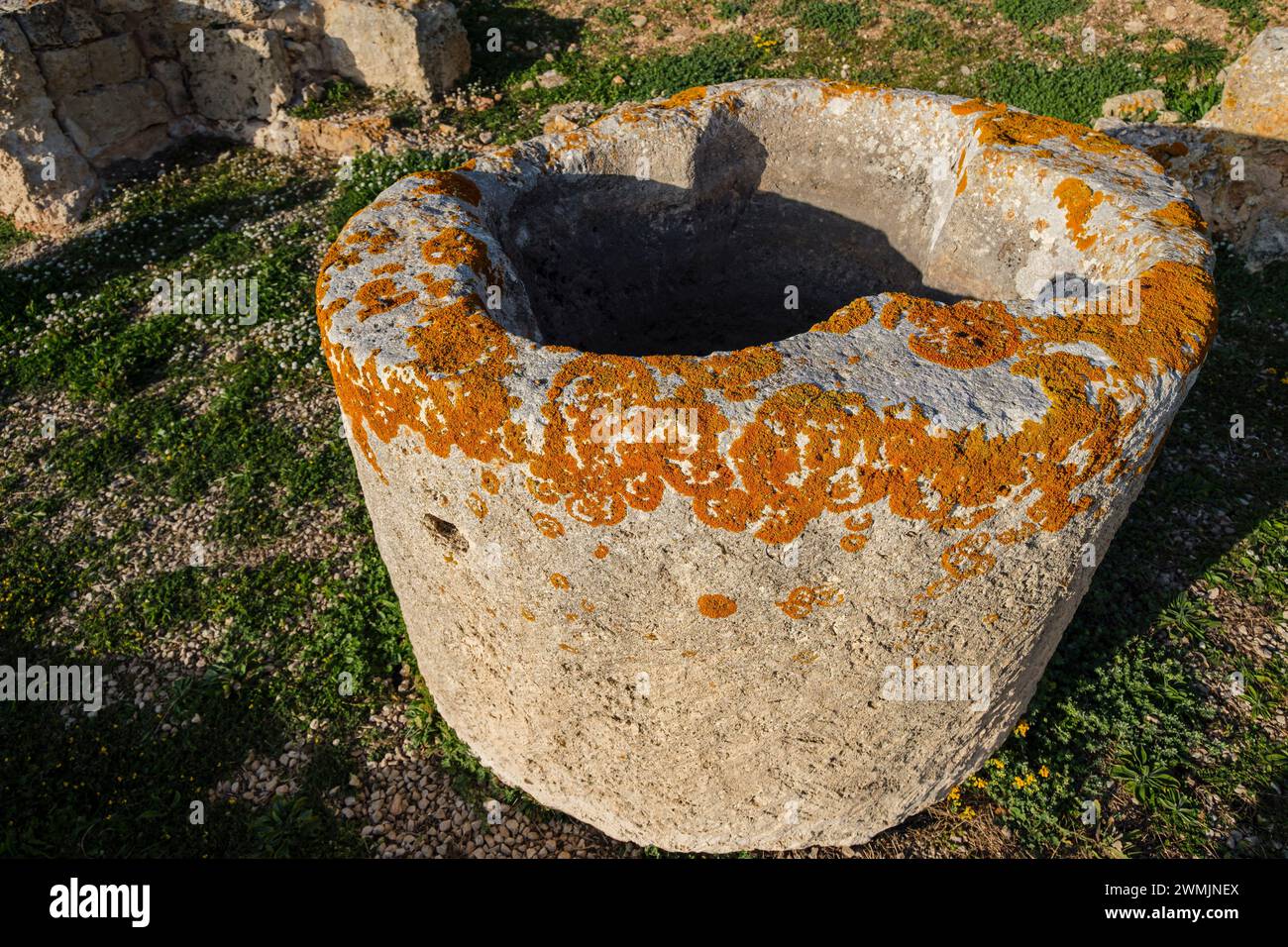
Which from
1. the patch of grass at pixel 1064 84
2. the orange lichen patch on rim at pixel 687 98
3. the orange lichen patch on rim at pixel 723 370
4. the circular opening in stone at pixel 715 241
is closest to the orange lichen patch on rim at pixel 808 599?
the orange lichen patch on rim at pixel 723 370

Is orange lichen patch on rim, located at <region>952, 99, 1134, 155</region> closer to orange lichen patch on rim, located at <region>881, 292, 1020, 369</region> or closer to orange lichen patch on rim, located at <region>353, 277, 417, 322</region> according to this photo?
orange lichen patch on rim, located at <region>881, 292, 1020, 369</region>

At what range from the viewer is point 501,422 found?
3836 millimetres

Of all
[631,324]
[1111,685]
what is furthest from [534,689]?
[1111,685]

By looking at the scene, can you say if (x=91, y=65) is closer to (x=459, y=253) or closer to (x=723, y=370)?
(x=459, y=253)

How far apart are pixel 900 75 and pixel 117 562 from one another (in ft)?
41.4

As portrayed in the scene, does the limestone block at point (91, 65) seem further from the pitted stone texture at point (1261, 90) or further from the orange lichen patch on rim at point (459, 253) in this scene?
the pitted stone texture at point (1261, 90)

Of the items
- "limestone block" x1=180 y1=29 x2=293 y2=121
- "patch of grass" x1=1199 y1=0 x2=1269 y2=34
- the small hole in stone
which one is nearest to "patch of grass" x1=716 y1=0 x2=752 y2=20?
"patch of grass" x1=1199 y1=0 x2=1269 y2=34

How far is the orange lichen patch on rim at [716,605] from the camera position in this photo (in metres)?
4.08

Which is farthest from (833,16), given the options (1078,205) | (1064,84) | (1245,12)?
(1078,205)

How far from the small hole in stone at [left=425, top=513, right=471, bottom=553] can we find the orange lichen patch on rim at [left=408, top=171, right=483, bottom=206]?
7.05 ft

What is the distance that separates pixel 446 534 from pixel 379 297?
1270 millimetres

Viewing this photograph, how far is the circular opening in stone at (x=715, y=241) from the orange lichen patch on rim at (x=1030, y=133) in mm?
414

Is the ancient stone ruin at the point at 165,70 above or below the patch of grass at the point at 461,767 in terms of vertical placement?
above

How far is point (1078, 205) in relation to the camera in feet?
17.5
